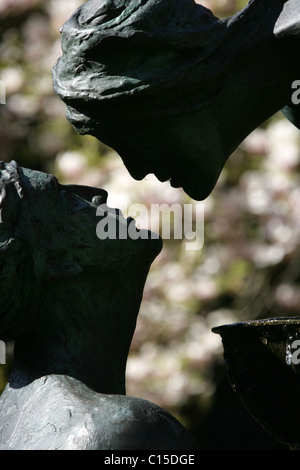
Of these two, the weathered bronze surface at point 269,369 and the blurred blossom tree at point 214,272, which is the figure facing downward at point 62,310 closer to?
the weathered bronze surface at point 269,369

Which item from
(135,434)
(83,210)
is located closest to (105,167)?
(83,210)

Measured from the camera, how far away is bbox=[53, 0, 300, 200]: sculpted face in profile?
1.97 m

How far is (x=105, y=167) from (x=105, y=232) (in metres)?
3.41

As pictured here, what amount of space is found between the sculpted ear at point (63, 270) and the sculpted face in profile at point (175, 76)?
0.24m

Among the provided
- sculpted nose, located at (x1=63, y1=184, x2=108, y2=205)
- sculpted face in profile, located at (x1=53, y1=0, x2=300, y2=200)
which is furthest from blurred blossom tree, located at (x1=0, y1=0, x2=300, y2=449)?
sculpted face in profile, located at (x1=53, y1=0, x2=300, y2=200)

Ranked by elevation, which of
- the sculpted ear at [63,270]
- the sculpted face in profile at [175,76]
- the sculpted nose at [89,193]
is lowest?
the sculpted ear at [63,270]

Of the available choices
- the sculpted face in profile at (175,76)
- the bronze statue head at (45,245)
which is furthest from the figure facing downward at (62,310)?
the sculpted face in profile at (175,76)

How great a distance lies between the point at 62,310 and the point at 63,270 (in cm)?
8

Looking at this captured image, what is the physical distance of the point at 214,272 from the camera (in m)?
5.19

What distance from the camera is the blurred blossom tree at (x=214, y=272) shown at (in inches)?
196

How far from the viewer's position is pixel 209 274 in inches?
204
